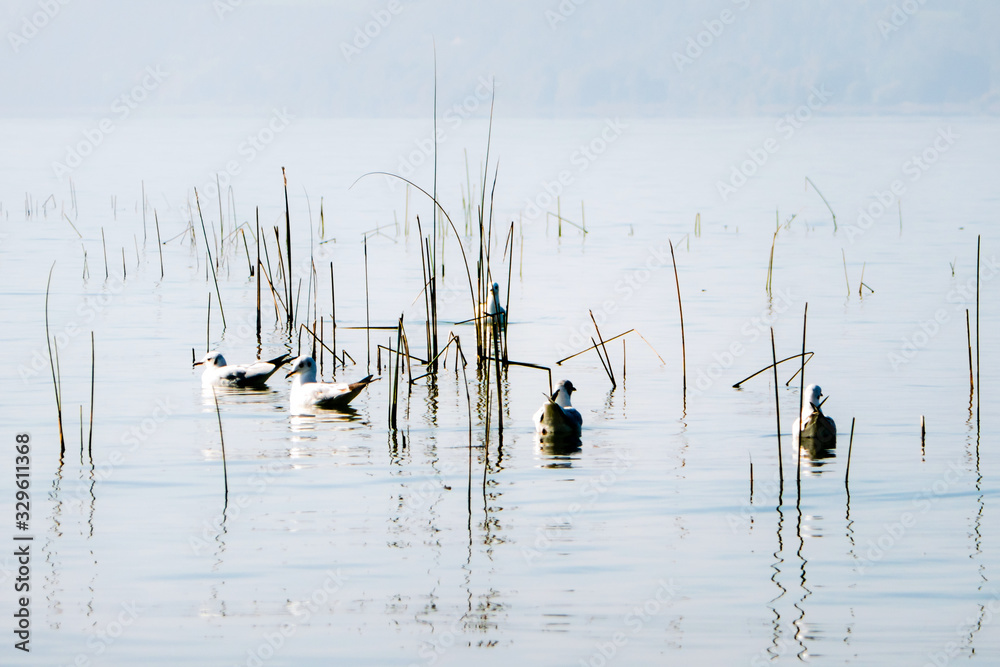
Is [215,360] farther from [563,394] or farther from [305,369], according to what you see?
[563,394]

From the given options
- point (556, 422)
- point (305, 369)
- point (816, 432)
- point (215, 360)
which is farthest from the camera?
point (215, 360)

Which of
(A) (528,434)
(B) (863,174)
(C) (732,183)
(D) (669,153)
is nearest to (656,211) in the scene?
(C) (732,183)

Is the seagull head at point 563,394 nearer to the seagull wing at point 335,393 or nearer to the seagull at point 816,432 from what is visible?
the seagull wing at point 335,393

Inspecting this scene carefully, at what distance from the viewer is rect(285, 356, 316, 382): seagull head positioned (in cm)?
1250

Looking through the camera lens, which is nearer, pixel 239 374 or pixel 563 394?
pixel 563 394

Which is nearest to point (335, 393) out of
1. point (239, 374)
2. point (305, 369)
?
point (305, 369)

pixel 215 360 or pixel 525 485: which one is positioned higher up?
pixel 215 360

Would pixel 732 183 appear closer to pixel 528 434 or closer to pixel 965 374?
pixel 965 374

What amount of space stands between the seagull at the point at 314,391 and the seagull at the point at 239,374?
2.80 ft

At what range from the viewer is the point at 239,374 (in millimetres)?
13266

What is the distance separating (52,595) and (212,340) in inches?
372

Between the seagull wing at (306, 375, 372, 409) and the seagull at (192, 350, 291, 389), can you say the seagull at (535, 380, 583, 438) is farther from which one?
the seagull at (192, 350, 291, 389)

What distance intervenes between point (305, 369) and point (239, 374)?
1.08 meters

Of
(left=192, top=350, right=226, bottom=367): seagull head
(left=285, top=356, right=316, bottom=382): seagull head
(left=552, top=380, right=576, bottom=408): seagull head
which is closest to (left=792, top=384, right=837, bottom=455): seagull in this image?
(left=552, top=380, right=576, bottom=408): seagull head
